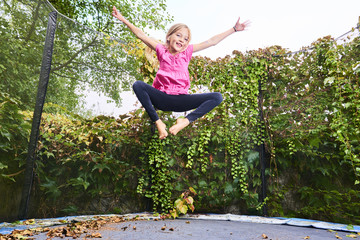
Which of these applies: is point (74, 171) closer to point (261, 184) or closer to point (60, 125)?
point (60, 125)

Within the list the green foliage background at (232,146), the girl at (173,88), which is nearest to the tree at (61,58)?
the green foliage background at (232,146)

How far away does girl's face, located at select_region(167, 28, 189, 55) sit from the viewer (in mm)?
1891

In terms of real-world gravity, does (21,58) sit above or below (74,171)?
above

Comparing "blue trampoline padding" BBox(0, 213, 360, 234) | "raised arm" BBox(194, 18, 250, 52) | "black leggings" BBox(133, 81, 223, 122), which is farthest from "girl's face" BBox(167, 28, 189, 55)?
"blue trampoline padding" BBox(0, 213, 360, 234)

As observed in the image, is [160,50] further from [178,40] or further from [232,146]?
[232,146]

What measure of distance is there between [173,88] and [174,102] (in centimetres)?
10

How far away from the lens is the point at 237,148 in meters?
3.91

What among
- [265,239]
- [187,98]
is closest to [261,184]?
[265,239]

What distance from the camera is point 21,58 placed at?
2.93 m

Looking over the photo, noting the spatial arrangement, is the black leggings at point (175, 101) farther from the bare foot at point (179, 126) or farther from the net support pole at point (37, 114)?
the net support pole at point (37, 114)

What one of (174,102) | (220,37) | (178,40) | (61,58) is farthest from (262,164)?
(61,58)

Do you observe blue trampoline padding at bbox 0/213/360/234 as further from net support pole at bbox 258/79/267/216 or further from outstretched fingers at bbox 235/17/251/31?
outstretched fingers at bbox 235/17/251/31

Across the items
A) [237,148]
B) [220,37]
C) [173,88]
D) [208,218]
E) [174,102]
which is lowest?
[208,218]

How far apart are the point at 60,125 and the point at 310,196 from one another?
364 centimetres
